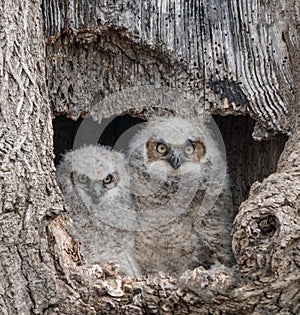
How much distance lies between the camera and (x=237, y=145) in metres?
4.12

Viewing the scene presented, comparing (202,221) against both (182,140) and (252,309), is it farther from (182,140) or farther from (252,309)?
(252,309)

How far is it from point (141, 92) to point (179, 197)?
90 cm

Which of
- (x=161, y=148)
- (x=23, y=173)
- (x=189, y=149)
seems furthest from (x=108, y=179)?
(x=23, y=173)

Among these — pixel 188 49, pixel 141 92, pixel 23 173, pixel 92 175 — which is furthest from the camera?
pixel 92 175

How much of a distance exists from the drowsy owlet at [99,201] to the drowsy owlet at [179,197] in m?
0.08

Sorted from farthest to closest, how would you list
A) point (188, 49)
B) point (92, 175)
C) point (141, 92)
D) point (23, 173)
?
point (92, 175) < point (141, 92) < point (188, 49) < point (23, 173)

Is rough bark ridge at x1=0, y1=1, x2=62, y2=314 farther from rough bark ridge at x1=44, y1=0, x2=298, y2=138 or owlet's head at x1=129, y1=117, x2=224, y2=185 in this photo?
owlet's head at x1=129, y1=117, x2=224, y2=185

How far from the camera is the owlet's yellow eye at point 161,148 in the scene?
4.14m

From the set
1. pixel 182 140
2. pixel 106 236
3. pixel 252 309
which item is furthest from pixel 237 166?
pixel 252 309

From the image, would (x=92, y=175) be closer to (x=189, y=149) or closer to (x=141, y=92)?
(x=189, y=149)

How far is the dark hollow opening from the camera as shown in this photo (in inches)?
144

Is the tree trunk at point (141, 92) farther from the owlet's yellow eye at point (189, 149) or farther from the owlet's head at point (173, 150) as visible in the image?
the owlet's yellow eye at point (189, 149)

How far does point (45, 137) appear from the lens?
2527mm

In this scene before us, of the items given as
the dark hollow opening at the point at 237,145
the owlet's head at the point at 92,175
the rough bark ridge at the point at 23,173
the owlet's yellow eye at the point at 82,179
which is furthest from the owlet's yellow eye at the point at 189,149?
the rough bark ridge at the point at 23,173
